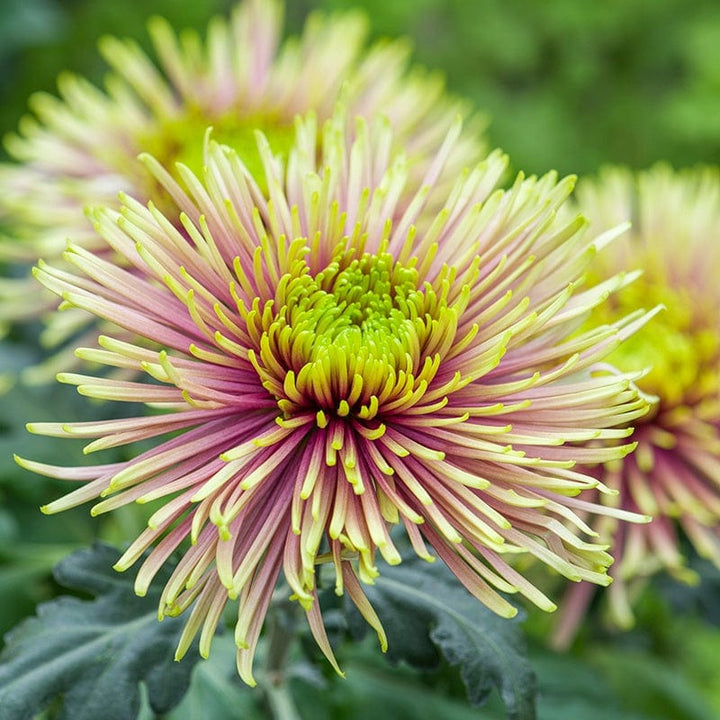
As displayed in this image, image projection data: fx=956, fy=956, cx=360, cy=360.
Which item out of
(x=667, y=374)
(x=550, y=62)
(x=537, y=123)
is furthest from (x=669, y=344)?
(x=550, y=62)

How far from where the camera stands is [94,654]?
2.44ft

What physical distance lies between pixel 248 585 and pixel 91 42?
6.42ft

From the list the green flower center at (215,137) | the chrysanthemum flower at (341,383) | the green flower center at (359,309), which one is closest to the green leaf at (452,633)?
the chrysanthemum flower at (341,383)

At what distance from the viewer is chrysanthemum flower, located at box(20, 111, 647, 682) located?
62 cm

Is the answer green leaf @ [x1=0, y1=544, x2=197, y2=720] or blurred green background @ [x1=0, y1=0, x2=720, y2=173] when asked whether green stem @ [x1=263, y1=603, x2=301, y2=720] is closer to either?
green leaf @ [x1=0, y1=544, x2=197, y2=720]

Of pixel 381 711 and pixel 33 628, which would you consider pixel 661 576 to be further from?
pixel 33 628

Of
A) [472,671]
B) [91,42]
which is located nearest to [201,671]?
[472,671]

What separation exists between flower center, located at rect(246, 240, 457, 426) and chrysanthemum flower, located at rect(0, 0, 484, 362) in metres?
0.38

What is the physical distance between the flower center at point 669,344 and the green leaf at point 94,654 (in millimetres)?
608

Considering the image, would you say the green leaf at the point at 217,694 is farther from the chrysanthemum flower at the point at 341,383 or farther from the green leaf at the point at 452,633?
the chrysanthemum flower at the point at 341,383

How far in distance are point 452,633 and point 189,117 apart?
2.48 ft

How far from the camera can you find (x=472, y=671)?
0.75 meters

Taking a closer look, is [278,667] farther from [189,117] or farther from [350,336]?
[189,117]

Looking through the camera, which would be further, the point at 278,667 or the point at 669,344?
the point at 669,344
